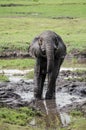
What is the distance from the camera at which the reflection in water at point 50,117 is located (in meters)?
13.3

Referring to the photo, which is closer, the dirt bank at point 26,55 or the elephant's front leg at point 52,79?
the elephant's front leg at point 52,79

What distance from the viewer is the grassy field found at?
100 feet

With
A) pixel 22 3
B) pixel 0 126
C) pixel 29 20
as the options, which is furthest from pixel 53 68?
pixel 22 3

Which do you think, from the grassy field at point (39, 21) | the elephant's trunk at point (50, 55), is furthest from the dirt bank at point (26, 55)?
the elephant's trunk at point (50, 55)

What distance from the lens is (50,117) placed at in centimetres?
1426

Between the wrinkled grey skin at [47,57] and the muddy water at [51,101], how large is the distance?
1.57 feet

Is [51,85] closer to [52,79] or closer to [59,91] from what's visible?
[52,79]

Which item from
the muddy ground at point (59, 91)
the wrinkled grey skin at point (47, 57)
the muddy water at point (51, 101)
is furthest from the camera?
the muddy ground at point (59, 91)

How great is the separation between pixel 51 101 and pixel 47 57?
2064 millimetres

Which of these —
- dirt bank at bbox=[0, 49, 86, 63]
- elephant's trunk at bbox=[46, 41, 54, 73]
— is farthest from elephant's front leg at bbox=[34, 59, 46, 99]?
dirt bank at bbox=[0, 49, 86, 63]

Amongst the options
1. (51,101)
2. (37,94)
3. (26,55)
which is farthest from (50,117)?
(26,55)

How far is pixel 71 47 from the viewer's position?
28.9m

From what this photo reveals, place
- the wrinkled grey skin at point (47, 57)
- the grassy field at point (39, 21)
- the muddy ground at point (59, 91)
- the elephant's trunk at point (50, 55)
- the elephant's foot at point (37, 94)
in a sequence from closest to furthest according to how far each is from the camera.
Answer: the elephant's trunk at point (50, 55), the wrinkled grey skin at point (47, 57), the muddy ground at point (59, 91), the elephant's foot at point (37, 94), the grassy field at point (39, 21)

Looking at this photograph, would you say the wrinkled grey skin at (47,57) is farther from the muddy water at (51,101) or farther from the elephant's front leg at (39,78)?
the muddy water at (51,101)
